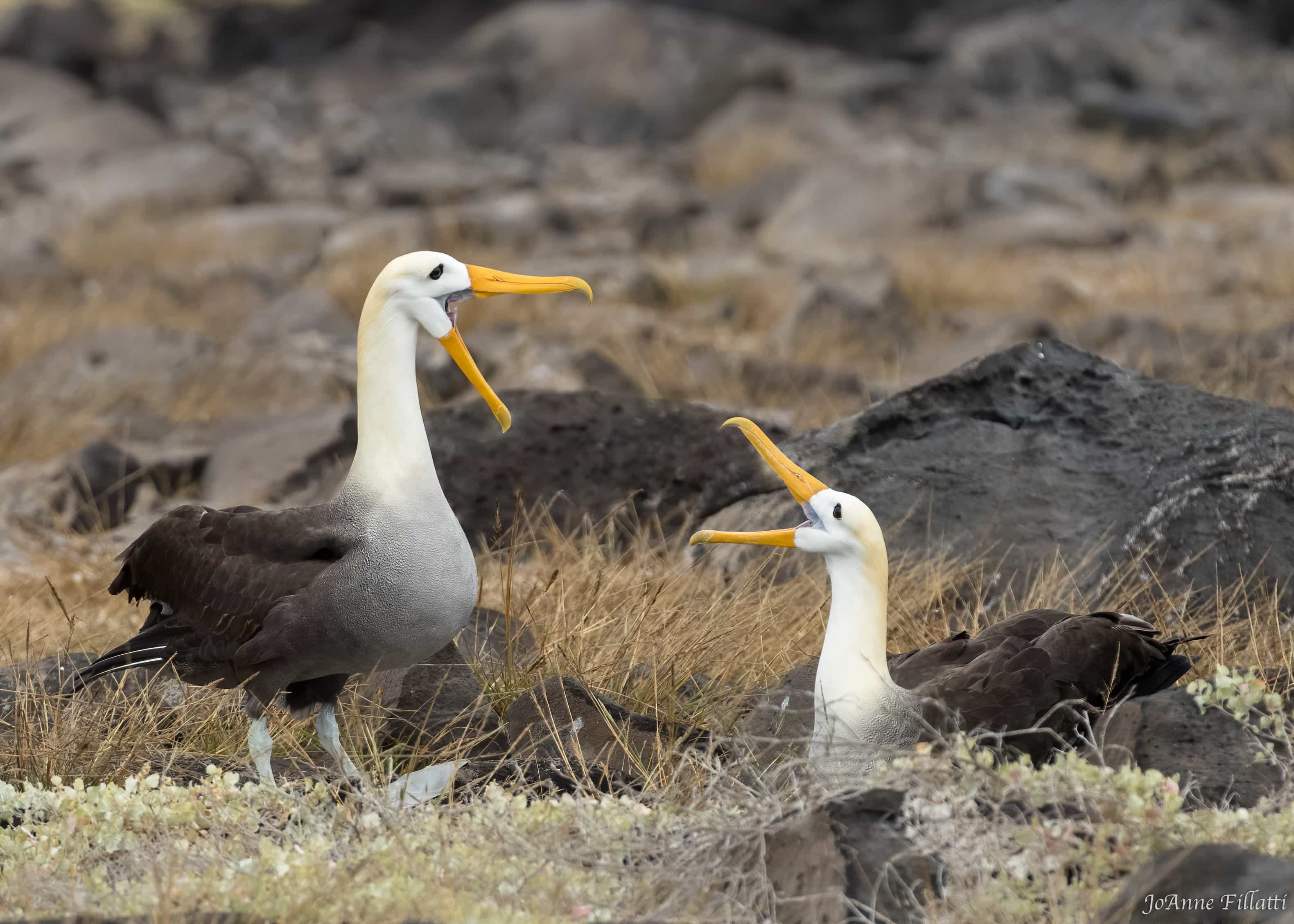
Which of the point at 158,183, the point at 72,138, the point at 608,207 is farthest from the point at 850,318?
the point at 72,138

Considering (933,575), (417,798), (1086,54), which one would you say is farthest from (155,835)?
(1086,54)

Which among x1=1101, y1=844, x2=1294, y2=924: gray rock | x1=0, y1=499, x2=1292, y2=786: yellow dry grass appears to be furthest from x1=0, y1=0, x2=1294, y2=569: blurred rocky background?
x1=1101, y1=844, x2=1294, y2=924: gray rock

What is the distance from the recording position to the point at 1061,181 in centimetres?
1789

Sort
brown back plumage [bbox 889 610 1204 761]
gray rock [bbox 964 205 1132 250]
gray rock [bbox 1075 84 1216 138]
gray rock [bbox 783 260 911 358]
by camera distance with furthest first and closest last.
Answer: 1. gray rock [bbox 1075 84 1216 138]
2. gray rock [bbox 964 205 1132 250]
3. gray rock [bbox 783 260 911 358]
4. brown back plumage [bbox 889 610 1204 761]

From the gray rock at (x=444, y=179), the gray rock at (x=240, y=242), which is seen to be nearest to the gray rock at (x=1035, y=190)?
the gray rock at (x=444, y=179)

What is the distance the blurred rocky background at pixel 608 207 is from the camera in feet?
27.1

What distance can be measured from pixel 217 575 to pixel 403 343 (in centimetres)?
63

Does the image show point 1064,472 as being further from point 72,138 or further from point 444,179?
point 72,138

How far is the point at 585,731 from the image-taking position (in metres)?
3.73

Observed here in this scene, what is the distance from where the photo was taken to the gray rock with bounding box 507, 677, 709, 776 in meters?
3.61

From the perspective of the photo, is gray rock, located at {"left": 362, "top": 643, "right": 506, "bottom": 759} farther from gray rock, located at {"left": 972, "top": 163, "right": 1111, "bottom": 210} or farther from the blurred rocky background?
gray rock, located at {"left": 972, "top": 163, "right": 1111, "bottom": 210}

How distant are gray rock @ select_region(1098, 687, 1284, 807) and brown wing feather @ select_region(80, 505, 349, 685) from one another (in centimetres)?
157

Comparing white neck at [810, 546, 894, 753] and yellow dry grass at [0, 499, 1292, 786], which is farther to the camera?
yellow dry grass at [0, 499, 1292, 786]

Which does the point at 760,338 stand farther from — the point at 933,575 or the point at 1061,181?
the point at 1061,181
